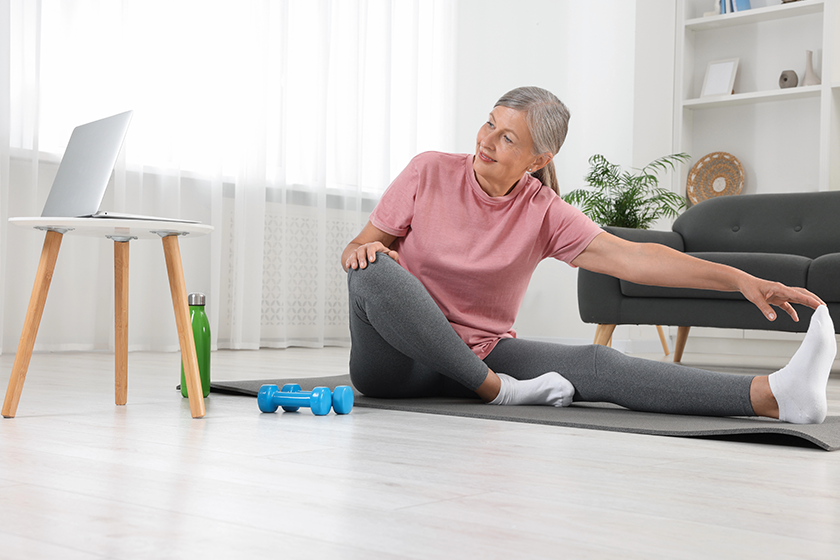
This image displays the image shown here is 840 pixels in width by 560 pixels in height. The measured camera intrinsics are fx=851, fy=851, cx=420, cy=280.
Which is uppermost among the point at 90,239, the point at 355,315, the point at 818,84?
the point at 818,84

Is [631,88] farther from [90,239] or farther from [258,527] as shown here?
[258,527]

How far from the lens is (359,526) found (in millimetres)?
843

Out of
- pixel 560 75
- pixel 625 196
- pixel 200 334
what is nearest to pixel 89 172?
pixel 200 334

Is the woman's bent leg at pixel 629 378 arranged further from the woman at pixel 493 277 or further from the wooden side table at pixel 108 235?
the wooden side table at pixel 108 235

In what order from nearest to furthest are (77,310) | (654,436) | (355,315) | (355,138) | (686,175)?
(654,436) → (355,315) → (77,310) → (355,138) → (686,175)

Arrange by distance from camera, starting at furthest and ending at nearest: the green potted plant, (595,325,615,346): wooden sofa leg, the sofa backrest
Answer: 1. the green potted plant
2. the sofa backrest
3. (595,325,615,346): wooden sofa leg

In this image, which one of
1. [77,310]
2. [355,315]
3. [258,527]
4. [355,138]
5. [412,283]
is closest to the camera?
[258,527]

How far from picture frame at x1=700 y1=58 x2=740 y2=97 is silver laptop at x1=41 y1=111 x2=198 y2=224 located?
13.4 ft

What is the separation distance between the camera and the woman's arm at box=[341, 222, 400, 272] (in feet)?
5.49

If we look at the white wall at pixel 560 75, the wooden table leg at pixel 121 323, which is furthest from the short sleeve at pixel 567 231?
the white wall at pixel 560 75

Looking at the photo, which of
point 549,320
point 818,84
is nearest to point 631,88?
point 818,84

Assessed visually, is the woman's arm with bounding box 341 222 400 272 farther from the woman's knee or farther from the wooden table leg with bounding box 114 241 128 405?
the wooden table leg with bounding box 114 241 128 405

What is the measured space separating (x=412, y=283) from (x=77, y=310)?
2.20 m

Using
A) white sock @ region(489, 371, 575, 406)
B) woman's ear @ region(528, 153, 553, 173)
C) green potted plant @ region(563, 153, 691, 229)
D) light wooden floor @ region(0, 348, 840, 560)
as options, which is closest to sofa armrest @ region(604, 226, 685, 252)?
green potted plant @ region(563, 153, 691, 229)
